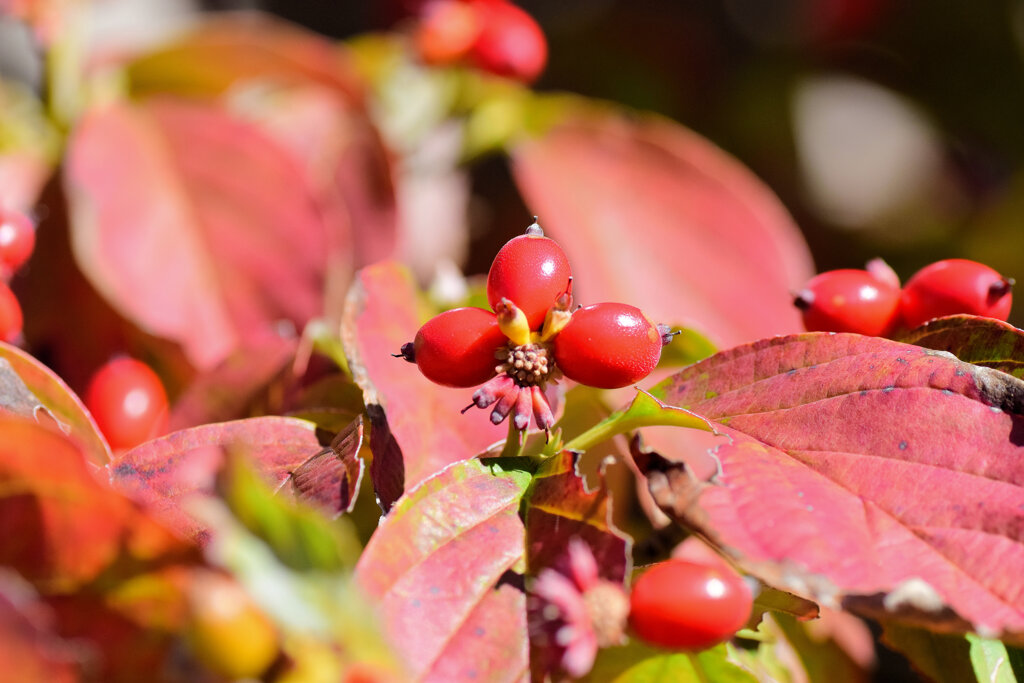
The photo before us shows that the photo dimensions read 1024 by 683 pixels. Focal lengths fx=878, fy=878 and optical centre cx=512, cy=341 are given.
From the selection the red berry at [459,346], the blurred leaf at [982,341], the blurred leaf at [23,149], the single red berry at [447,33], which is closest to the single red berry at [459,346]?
the red berry at [459,346]

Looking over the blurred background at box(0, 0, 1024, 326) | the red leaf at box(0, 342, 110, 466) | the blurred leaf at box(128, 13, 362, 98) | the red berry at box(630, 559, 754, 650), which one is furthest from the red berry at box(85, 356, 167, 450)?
the blurred background at box(0, 0, 1024, 326)

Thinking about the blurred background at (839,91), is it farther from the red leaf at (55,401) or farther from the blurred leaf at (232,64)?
the red leaf at (55,401)

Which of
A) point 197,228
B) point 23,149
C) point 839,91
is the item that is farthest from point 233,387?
point 839,91

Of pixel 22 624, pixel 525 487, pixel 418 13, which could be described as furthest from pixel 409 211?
pixel 22 624

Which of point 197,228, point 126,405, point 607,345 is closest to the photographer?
point 607,345

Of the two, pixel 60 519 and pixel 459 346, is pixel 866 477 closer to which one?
pixel 459 346

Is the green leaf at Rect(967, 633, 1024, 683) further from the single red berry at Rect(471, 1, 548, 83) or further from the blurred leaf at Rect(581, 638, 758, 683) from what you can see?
the single red berry at Rect(471, 1, 548, 83)
